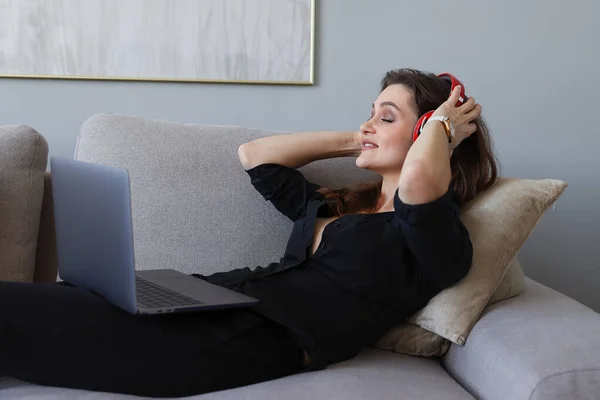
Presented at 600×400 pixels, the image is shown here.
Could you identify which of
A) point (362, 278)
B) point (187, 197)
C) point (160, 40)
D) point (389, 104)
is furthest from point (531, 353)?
point (160, 40)

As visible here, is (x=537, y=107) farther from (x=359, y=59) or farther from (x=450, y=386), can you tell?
(x=450, y=386)

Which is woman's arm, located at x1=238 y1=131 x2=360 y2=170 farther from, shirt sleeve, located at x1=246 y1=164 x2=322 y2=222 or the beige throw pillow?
the beige throw pillow

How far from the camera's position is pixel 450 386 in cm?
125

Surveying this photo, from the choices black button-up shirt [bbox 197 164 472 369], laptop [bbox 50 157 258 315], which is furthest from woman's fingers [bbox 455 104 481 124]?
laptop [bbox 50 157 258 315]

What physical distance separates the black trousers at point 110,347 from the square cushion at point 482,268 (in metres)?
0.37

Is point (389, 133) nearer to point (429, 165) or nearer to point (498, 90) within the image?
point (429, 165)

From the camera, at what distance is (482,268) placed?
135cm

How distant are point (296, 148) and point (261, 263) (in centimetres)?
31

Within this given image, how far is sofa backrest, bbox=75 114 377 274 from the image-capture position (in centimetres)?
161

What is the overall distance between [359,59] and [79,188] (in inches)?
49.3

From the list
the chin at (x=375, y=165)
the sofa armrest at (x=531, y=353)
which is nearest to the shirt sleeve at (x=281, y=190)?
the chin at (x=375, y=165)

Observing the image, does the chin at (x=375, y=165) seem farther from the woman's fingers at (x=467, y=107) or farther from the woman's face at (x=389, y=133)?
the woman's fingers at (x=467, y=107)

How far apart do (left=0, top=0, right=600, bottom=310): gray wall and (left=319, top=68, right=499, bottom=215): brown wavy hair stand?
0.53 meters

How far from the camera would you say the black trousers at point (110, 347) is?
3.58ft
